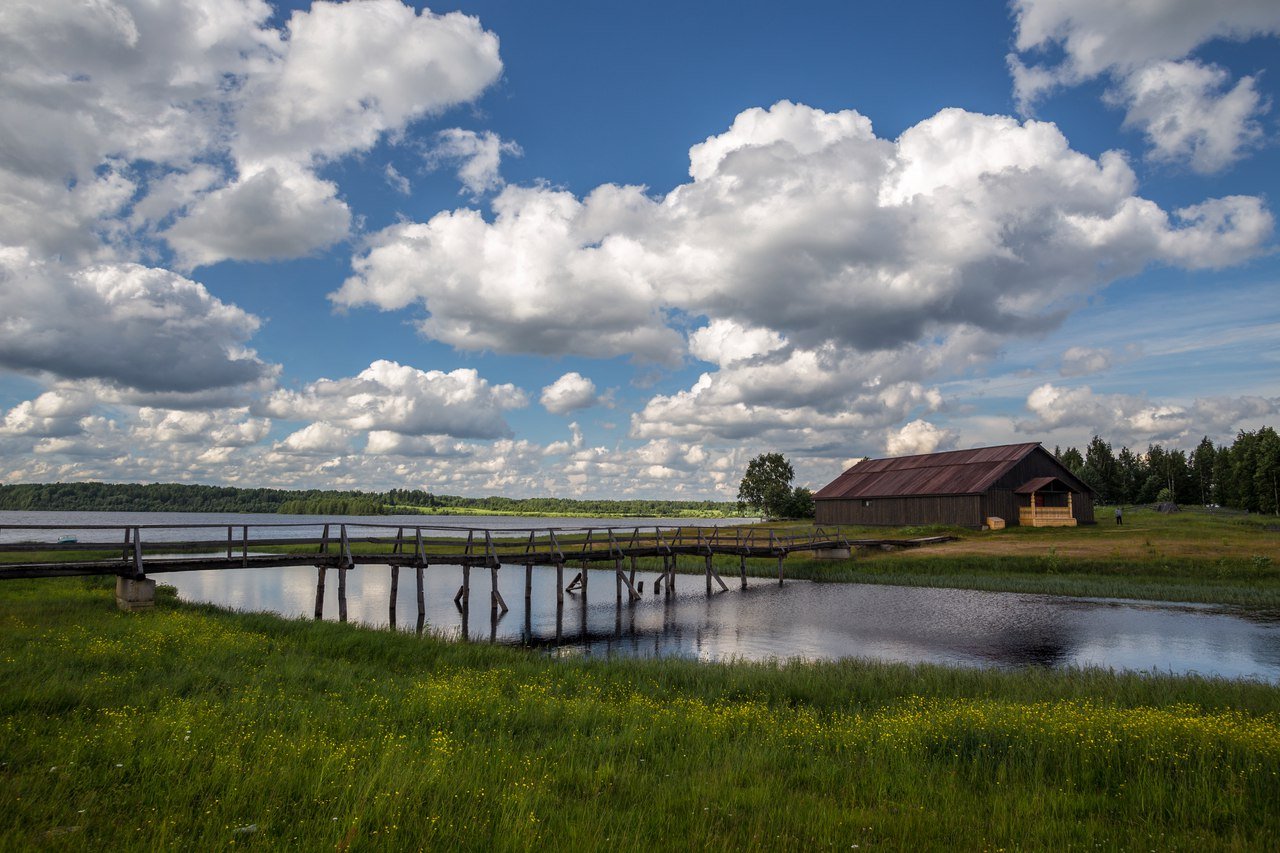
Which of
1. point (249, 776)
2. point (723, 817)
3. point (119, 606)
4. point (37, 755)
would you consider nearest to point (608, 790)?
point (723, 817)

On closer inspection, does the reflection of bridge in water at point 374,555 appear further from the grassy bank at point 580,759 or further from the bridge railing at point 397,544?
the grassy bank at point 580,759

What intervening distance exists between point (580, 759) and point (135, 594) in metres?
20.3

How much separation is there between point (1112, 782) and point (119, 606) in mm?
26974

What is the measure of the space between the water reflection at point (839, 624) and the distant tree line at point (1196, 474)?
85843mm

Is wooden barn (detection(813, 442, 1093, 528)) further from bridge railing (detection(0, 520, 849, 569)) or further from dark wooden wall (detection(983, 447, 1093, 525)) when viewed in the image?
bridge railing (detection(0, 520, 849, 569))

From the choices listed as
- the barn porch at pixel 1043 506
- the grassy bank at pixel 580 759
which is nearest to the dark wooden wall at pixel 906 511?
→ the barn porch at pixel 1043 506

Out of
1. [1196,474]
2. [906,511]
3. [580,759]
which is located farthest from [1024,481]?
[1196,474]

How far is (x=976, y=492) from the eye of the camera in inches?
2482

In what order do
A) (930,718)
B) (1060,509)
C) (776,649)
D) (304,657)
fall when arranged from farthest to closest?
(1060,509), (776,649), (304,657), (930,718)

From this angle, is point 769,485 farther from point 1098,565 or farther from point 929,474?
point 1098,565

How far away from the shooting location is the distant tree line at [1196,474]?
98375 mm

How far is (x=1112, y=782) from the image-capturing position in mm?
9531

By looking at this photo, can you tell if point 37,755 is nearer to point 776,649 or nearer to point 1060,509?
point 776,649

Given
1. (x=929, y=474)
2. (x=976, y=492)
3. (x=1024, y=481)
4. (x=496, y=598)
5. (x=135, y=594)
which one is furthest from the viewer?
(x=929, y=474)
